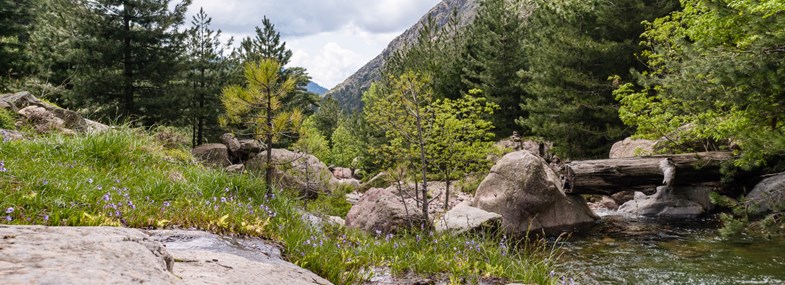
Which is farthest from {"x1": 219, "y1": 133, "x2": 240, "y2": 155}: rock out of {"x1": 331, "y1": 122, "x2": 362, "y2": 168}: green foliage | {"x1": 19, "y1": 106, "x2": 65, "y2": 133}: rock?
{"x1": 331, "y1": 122, "x2": 362, "y2": 168}: green foliage

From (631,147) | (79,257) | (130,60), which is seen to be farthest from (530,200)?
(130,60)

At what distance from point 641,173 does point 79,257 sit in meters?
13.6

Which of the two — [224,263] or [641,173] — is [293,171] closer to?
[224,263]

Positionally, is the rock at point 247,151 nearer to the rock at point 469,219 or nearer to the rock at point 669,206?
the rock at point 469,219

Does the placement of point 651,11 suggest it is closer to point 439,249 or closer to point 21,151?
point 439,249

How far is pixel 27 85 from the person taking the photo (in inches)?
625

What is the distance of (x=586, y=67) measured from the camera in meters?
20.0

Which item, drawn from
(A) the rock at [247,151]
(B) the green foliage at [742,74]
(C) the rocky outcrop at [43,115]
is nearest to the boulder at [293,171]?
(A) the rock at [247,151]

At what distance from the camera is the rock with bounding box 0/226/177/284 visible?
1.55m

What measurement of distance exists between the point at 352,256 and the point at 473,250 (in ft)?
5.35

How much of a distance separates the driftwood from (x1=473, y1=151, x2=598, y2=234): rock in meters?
0.60

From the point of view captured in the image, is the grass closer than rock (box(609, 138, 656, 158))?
Yes

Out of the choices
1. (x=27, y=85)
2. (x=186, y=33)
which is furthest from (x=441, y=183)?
(x=27, y=85)

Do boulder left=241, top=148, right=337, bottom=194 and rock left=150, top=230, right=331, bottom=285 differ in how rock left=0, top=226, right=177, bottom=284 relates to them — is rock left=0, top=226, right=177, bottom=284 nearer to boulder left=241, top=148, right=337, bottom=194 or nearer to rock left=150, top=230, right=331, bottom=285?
rock left=150, top=230, right=331, bottom=285
